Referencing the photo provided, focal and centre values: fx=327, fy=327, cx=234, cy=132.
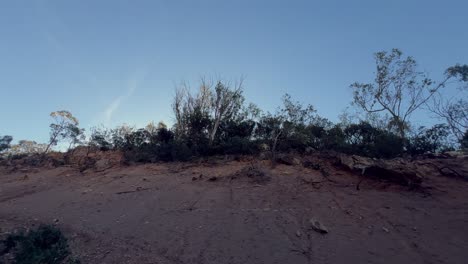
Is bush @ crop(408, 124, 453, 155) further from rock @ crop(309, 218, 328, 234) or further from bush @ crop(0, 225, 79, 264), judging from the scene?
bush @ crop(0, 225, 79, 264)

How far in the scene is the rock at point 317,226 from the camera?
768 centimetres

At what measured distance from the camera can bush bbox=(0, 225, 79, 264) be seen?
619 cm

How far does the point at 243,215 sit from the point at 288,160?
13.4 feet

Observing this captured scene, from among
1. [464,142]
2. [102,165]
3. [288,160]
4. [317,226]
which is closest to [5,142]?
[102,165]

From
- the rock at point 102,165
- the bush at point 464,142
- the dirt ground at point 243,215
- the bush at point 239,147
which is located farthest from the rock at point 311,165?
the rock at point 102,165

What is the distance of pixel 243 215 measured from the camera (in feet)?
28.7

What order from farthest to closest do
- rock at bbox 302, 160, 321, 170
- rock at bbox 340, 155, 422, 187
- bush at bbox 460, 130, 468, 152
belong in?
bush at bbox 460, 130, 468, 152
rock at bbox 302, 160, 321, 170
rock at bbox 340, 155, 422, 187

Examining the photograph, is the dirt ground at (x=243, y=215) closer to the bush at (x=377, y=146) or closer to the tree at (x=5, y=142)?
the bush at (x=377, y=146)

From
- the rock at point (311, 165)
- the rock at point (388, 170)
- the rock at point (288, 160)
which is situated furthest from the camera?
the rock at point (288, 160)

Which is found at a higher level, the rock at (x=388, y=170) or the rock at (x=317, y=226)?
the rock at (x=388, y=170)

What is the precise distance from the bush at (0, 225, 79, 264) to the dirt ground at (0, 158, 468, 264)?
0.38 m

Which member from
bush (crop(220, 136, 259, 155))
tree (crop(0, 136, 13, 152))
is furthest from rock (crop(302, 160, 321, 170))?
tree (crop(0, 136, 13, 152))

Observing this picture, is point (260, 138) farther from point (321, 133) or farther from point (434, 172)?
point (434, 172)

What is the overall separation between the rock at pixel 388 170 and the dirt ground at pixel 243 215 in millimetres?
280
